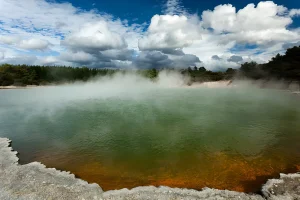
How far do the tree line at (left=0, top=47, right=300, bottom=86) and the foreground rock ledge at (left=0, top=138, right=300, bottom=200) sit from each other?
6173cm

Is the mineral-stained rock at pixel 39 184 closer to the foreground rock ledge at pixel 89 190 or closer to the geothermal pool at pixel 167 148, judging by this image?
the foreground rock ledge at pixel 89 190

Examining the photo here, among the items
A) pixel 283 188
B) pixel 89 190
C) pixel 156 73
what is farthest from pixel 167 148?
pixel 156 73

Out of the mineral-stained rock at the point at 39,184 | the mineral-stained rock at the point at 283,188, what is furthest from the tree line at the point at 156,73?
the mineral-stained rock at the point at 39,184

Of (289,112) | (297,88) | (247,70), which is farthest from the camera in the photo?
(247,70)

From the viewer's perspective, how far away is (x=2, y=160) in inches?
485

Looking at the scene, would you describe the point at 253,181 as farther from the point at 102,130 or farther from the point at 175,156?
the point at 102,130

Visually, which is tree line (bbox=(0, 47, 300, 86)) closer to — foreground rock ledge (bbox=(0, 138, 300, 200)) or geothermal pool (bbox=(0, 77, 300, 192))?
geothermal pool (bbox=(0, 77, 300, 192))

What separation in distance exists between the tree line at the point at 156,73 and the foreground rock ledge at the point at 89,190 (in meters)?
61.7

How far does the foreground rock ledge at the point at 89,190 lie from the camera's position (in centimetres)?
863

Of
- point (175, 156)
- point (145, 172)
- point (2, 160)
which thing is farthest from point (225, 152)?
point (2, 160)

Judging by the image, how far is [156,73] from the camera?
381 feet

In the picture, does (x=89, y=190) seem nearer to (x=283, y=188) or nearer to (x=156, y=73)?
(x=283, y=188)

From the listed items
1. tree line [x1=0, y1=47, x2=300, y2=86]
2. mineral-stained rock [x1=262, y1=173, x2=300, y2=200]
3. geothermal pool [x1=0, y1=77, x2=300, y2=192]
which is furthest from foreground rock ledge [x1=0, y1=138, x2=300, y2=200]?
tree line [x1=0, y1=47, x2=300, y2=86]

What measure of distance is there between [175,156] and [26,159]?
890 centimetres
